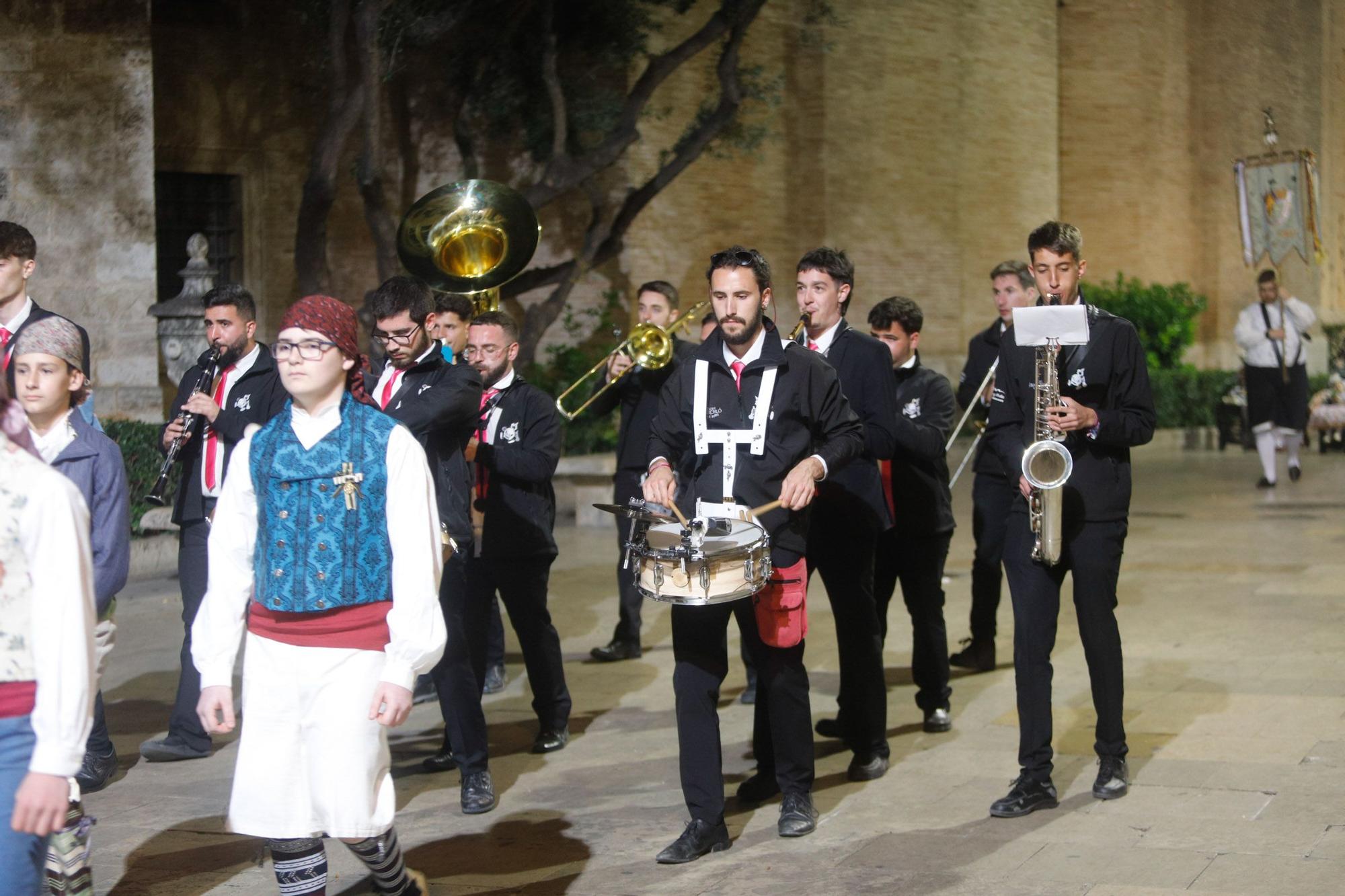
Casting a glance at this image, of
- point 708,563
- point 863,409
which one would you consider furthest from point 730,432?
point 863,409

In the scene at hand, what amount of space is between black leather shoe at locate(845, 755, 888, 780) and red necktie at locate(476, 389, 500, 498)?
191 cm

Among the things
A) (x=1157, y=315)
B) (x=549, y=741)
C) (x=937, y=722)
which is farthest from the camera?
(x=1157, y=315)

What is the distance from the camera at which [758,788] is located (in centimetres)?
611

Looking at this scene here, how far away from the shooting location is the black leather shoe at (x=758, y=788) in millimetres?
6102

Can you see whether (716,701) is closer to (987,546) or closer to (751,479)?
(751,479)

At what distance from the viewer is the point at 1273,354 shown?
16.9m

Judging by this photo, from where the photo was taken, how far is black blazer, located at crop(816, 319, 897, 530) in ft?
20.8

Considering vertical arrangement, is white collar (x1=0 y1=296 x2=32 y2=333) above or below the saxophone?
above

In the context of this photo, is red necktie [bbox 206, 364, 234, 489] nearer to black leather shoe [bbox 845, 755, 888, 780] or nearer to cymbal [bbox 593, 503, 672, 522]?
cymbal [bbox 593, 503, 672, 522]

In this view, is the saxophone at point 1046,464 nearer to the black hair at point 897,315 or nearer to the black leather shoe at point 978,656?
the black hair at point 897,315

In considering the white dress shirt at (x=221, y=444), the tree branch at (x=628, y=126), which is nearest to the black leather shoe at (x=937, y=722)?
the white dress shirt at (x=221, y=444)

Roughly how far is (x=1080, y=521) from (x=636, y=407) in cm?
319

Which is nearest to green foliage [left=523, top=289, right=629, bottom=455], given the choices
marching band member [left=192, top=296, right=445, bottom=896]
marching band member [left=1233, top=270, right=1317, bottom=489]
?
marching band member [left=1233, top=270, right=1317, bottom=489]

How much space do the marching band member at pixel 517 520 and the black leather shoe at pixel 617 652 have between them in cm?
178
